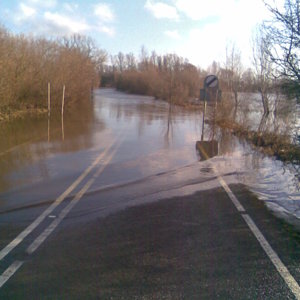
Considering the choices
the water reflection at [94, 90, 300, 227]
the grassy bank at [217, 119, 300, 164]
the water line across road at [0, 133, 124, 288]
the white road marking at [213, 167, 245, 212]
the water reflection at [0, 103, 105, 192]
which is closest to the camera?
the water line across road at [0, 133, 124, 288]

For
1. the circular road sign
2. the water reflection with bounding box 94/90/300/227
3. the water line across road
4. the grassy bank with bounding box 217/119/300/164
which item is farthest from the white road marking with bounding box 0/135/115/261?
the circular road sign

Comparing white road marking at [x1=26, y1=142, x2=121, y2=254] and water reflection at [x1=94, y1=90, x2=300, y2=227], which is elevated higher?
water reflection at [x1=94, y1=90, x2=300, y2=227]

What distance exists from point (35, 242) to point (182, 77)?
5521 centimetres

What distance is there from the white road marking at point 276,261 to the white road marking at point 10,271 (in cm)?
300

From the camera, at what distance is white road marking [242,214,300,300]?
11.1 feet

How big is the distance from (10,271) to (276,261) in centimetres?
313

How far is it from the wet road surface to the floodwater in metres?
0.05

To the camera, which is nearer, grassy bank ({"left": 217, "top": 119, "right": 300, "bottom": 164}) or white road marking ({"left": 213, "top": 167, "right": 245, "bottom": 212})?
white road marking ({"left": 213, "top": 167, "right": 245, "bottom": 212})

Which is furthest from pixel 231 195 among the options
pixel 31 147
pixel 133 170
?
pixel 31 147

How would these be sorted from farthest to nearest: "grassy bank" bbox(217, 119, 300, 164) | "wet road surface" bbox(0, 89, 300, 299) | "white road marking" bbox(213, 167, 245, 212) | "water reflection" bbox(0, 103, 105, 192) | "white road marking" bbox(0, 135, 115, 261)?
"grassy bank" bbox(217, 119, 300, 164) → "water reflection" bbox(0, 103, 105, 192) → "white road marking" bbox(213, 167, 245, 212) → "white road marking" bbox(0, 135, 115, 261) → "wet road surface" bbox(0, 89, 300, 299)

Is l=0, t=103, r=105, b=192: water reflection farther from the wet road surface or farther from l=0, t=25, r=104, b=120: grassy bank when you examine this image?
l=0, t=25, r=104, b=120: grassy bank

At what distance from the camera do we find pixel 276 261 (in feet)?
12.9

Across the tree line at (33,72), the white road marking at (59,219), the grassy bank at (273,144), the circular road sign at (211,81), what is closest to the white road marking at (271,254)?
the white road marking at (59,219)

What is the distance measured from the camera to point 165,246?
166 inches
